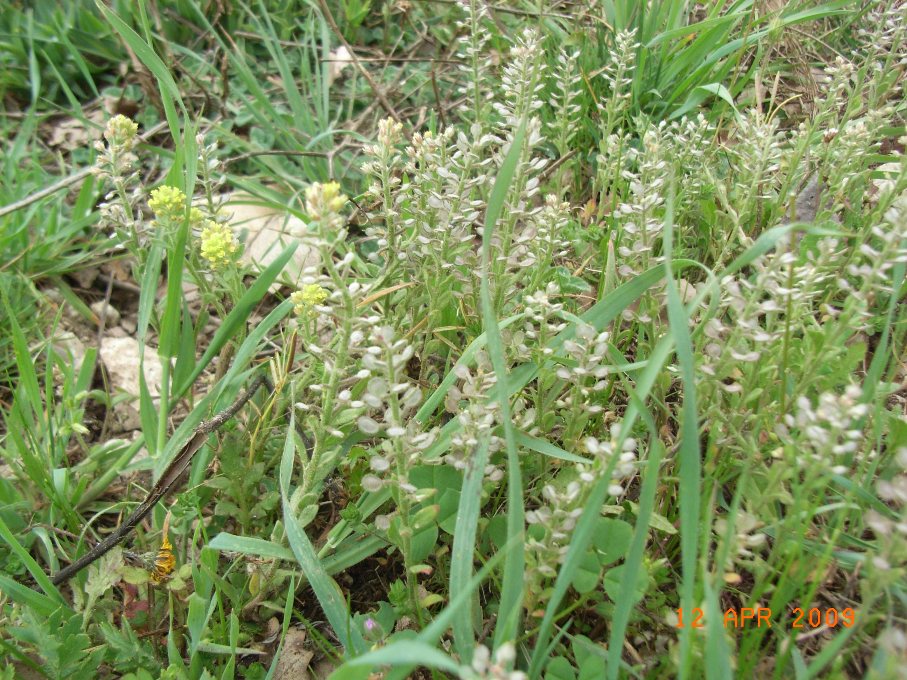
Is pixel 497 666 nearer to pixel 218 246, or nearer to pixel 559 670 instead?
pixel 559 670

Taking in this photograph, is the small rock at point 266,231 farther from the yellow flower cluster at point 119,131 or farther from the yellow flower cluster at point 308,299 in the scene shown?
the yellow flower cluster at point 308,299

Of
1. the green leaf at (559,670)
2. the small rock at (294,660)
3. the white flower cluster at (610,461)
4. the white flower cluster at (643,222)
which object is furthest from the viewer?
the white flower cluster at (643,222)

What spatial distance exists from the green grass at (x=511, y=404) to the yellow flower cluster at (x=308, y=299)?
3 centimetres

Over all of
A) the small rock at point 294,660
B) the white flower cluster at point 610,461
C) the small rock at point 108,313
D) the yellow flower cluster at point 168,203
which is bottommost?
the small rock at point 294,660

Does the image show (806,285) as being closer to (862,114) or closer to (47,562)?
(862,114)

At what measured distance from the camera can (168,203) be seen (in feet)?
7.02

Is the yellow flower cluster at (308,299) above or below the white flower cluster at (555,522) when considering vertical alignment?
above

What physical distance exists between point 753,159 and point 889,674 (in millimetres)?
1596

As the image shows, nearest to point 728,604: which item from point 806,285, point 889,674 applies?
point 889,674

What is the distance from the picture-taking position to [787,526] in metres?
Answer: 1.38

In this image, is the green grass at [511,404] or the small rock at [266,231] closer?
the green grass at [511,404]

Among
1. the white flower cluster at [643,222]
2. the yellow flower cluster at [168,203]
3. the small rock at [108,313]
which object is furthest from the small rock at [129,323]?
the white flower cluster at [643,222]
